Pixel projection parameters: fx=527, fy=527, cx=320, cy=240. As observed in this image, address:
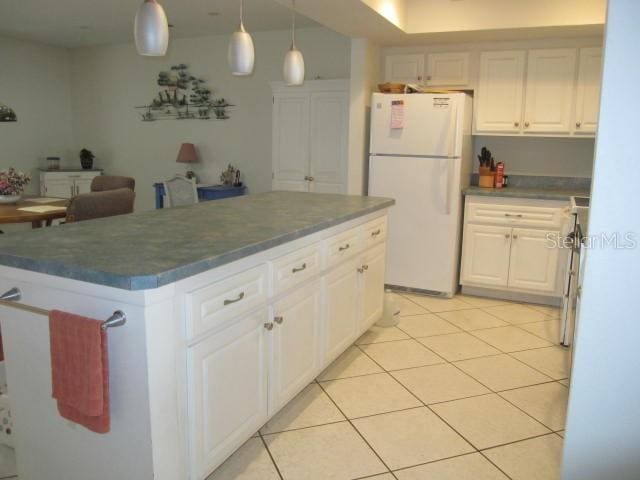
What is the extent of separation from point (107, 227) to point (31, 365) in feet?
2.11

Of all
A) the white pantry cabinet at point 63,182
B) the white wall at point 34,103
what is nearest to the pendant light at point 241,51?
the white pantry cabinet at point 63,182

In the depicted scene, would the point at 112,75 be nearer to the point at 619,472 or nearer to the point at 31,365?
the point at 31,365

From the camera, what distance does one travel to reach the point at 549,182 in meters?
4.59

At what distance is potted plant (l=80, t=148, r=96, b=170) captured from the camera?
7062mm

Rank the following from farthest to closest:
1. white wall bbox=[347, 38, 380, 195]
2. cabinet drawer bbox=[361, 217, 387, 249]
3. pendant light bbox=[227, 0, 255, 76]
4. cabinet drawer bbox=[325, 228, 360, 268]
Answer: white wall bbox=[347, 38, 380, 195]
cabinet drawer bbox=[361, 217, 387, 249]
cabinet drawer bbox=[325, 228, 360, 268]
pendant light bbox=[227, 0, 255, 76]

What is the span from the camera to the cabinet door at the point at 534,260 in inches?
163

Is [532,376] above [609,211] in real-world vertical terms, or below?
below

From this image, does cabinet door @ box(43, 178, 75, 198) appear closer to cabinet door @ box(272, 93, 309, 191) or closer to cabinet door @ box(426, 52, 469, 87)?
cabinet door @ box(272, 93, 309, 191)

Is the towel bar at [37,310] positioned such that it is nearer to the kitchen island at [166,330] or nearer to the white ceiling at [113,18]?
the kitchen island at [166,330]

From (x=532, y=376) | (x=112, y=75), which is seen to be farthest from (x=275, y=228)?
(x=112, y=75)

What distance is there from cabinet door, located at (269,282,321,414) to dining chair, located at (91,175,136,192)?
2631 millimetres

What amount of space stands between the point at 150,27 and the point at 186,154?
170 inches

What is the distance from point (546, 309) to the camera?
4219 millimetres

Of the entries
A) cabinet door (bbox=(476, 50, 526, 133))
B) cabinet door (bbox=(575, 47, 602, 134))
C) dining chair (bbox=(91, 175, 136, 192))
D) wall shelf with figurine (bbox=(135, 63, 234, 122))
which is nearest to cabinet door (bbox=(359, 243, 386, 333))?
cabinet door (bbox=(476, 50, 526, 133))
